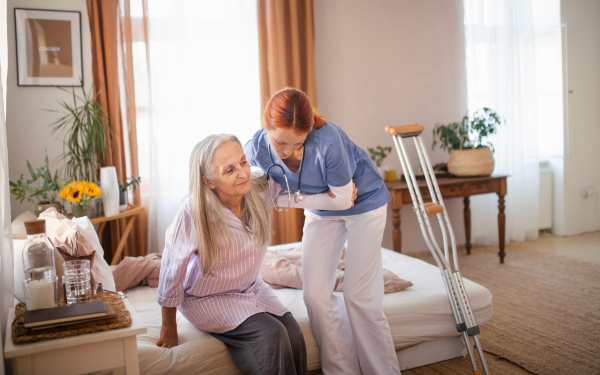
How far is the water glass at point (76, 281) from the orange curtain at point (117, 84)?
2.01 m

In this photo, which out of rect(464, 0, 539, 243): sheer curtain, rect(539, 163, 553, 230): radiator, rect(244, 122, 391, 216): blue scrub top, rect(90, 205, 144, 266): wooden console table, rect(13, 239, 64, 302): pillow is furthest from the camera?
rect(539, 163, 553, 230): radiator

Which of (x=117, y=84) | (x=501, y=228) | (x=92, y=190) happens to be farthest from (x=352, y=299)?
(x=501, y=228)

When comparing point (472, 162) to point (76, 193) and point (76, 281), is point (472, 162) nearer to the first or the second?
point (76, 193)

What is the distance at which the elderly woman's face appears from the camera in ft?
6.38

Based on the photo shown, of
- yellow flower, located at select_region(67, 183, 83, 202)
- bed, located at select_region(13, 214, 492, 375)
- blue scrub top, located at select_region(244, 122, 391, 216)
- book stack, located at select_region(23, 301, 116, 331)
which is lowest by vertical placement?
bed, located at select_region(13, 214, 492, 375)

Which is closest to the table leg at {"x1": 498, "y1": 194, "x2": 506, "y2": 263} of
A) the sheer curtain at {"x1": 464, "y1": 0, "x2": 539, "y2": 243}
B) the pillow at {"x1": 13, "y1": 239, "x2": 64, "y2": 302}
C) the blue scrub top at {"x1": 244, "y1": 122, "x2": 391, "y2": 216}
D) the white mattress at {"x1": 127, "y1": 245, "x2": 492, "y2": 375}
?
the sheer curtain at {"x1": 464, "y1": 0, "x2": 539, "y2": 243}

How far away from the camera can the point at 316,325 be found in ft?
7.18

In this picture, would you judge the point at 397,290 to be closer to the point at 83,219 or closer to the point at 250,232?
the point at 250,232

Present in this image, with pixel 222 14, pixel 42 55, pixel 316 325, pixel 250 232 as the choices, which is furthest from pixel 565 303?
pixel 42 55

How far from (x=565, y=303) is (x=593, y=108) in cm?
290

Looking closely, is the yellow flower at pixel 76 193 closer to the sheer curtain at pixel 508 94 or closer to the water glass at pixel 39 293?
the water glass at pixel 39 293

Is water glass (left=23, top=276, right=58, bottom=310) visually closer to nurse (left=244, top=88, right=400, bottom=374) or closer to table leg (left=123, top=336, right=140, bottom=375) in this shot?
table leg (left=123, top=336, right=140, bottom=375)

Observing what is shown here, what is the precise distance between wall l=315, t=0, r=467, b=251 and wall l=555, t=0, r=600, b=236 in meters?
1.24

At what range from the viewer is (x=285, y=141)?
1.99 m
